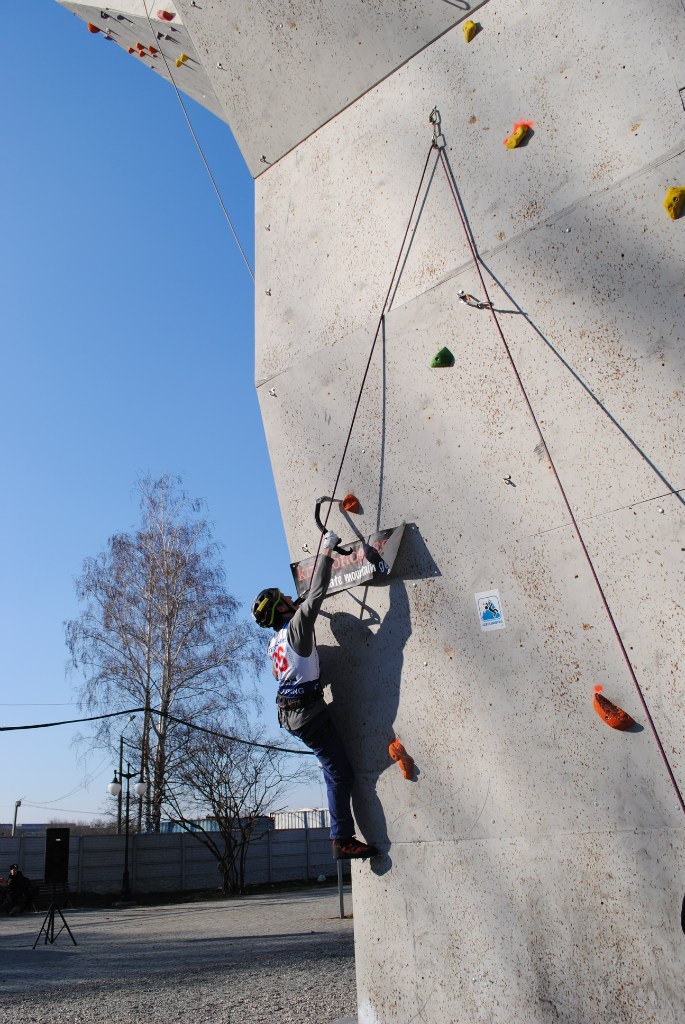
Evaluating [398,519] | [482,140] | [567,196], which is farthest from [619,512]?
[482,140]

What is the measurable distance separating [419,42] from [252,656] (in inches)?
502

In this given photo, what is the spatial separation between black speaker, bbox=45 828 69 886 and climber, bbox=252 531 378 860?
6.58 metres

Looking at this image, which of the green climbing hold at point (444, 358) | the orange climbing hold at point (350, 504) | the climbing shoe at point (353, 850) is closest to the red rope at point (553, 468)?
the green climbing hold at point (444, 358)

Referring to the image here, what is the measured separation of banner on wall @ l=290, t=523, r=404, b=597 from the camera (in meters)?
2.68

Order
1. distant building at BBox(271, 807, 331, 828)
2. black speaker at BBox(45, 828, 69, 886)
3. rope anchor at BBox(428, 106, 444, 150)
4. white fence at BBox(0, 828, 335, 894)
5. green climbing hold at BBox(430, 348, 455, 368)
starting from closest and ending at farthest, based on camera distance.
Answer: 1. green climbing hold at BBox(430, 348, 455, 368)
2. rope anchor at BBox(428, 106, 444, 150)
3. black speaker at BBox(45, 828, 69, 886)
4. white fence at BBox(0, 828, 335, 894)
5. distant building at BBox(271, 807, 331, 828)

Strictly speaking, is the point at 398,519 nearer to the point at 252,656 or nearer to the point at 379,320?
the point at 379,320

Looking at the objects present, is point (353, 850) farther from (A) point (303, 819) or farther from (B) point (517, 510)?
(A) point (303, 819)

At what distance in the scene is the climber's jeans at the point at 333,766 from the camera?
2.66m

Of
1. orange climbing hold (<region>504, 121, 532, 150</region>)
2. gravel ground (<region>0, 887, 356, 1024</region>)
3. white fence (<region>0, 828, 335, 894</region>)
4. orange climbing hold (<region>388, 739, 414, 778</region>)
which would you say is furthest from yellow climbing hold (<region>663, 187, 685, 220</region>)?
white fence (<region>0, 828, 335, 894</region>)

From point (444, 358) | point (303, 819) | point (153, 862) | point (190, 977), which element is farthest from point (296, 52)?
point (303, 819)

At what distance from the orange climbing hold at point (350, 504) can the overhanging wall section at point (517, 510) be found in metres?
0.05

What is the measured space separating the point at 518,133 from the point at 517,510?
113cm

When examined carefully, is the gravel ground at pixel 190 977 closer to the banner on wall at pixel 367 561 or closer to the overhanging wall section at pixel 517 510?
the overhanging wall section at pixel 517 510

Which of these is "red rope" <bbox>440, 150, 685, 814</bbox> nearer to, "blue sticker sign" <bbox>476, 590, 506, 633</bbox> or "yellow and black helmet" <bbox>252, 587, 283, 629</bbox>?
"blue sticker sign" <bbox>476, 590, 506, 633</bbox>
